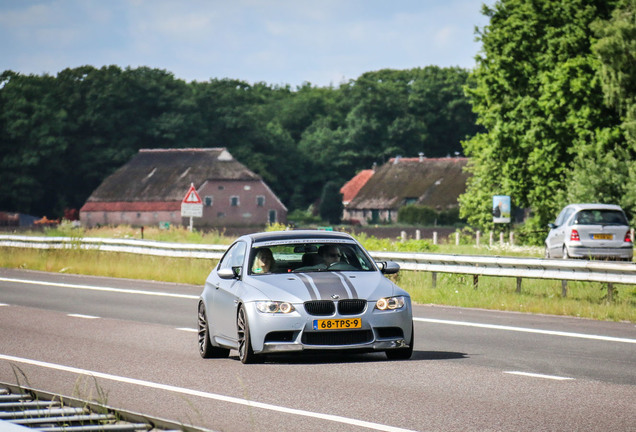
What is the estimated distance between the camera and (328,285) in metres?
12.4

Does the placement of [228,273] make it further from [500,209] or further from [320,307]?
[500,209]

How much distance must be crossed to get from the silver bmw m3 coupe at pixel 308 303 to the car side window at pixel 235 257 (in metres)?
0.15

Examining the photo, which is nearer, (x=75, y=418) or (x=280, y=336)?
(x=75, y=418)

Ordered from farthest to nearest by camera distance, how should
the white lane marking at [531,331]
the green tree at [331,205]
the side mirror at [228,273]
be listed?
the green tree at [331,205] → the white lane marking at [531,331] → the side mirror at [228,273]

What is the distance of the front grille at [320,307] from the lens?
12.2 metres

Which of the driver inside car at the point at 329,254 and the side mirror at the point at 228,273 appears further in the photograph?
the driver inside car at the point at 329,254

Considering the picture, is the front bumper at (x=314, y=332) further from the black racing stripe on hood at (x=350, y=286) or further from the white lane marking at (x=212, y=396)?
the white lane marking at (x=212, y=396)

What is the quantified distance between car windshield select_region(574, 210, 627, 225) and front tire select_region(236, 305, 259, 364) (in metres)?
20.2

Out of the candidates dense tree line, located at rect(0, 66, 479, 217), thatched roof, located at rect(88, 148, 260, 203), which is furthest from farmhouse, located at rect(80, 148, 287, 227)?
dense tree line, located at rect(0, 66, 479, 217)

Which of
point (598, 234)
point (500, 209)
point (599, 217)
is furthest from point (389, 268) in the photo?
point (500, 209)

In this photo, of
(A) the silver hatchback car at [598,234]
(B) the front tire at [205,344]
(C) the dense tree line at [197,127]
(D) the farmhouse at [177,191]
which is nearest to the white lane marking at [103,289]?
(B) the front tire at [205,344]

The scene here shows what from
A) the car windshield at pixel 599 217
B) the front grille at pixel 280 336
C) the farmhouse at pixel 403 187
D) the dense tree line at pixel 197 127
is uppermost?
the dense tree line at pixel 197 127

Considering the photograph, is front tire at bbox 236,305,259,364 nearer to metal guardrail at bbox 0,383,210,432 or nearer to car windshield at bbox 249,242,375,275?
car windshield at bbox 249,242,375,275

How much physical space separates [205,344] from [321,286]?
213cm
